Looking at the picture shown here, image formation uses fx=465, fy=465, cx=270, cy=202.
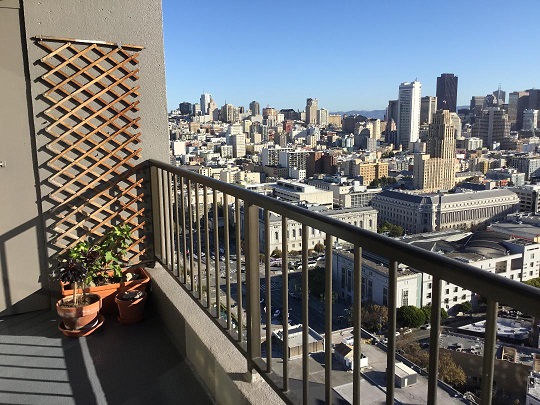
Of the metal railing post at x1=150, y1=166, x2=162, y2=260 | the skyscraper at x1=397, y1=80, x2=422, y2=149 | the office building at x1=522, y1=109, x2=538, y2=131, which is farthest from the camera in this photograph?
the skyscraper at x1=397, y1=80, x2=422, y2=149

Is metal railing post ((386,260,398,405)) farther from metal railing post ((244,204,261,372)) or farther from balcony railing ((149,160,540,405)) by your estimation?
metal railing post ((244,204,261,372))

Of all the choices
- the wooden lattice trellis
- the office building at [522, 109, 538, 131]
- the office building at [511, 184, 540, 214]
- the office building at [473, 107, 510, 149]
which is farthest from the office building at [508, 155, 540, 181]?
the wooden lattice trellis

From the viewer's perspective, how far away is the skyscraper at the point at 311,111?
86.4 meters

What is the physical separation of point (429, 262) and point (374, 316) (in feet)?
0.99

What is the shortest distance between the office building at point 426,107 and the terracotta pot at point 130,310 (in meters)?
70.1

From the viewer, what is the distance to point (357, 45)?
58.0 meters

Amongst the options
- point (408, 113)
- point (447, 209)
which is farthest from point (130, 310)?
point (408, 113)

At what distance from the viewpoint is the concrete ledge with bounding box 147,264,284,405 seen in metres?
1.42

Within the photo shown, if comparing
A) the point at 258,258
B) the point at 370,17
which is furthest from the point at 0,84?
the point at 370,17

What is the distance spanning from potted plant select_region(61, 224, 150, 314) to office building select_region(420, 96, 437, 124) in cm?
6985

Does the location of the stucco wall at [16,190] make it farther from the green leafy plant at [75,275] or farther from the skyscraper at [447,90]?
the skyscraper at [447,90]

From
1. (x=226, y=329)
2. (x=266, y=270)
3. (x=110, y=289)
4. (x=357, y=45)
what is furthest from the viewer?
(x=357, y=45)

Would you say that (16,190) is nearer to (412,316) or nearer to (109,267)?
(109,267)

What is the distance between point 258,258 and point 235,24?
48545 mm
